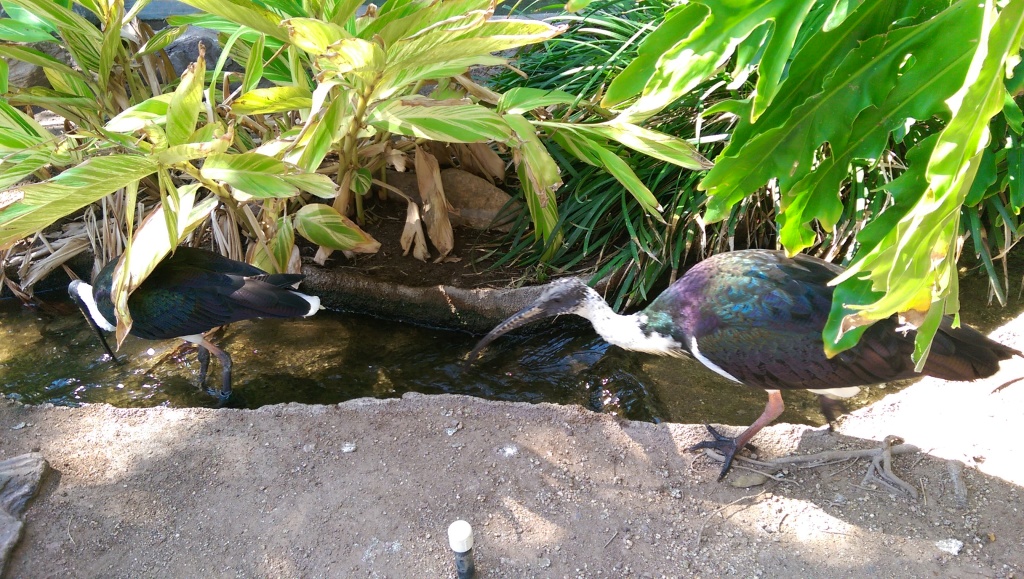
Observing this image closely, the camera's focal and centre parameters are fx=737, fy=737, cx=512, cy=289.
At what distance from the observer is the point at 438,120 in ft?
11.0

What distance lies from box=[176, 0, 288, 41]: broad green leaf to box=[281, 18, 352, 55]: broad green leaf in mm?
242

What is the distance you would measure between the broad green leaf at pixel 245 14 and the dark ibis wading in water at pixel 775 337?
75.0 inches

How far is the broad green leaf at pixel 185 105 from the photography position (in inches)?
116

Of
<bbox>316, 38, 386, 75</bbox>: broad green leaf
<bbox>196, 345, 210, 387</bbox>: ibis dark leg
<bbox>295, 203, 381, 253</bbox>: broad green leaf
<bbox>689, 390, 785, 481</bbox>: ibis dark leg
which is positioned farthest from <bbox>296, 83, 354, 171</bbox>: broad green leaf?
<bbox>689, 390, 785, 481</bbox>: ibis dark leg

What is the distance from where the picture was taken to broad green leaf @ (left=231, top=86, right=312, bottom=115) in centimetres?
312

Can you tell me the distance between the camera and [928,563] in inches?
93.4

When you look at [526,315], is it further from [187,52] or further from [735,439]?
[187,52]

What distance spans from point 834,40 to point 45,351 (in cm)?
450

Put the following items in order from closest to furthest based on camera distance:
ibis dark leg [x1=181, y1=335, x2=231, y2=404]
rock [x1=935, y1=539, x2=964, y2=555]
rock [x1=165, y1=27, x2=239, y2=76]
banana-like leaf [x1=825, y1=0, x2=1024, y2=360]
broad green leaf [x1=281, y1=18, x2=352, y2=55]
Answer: banana-like leaf [x1=825, y1=0, x2=1024, y2=360]
rock [x1=935, y1=539, x2=964, y2=555]
broad green leaf [x1=281, y1=18, x2=352, y2=55]
ibis dark leg [x1=181, y1=335, x2=231, y2=404]
rock [x1=165, y1=27, x2=239, y2=76]

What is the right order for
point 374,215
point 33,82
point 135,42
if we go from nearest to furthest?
point 135,42 < point 374,215 < point 33,82

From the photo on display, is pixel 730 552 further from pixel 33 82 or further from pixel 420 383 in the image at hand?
pixel 33 82

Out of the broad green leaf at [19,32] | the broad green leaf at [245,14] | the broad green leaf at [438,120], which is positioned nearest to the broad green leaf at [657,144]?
the broad green leaf at [438,120]

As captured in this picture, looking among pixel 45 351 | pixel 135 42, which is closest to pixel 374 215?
pixel 135 42

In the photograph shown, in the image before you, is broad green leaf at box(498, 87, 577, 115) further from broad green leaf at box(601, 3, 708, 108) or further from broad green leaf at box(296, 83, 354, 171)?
broad green leaf at box(601, 3, 708, 108)
